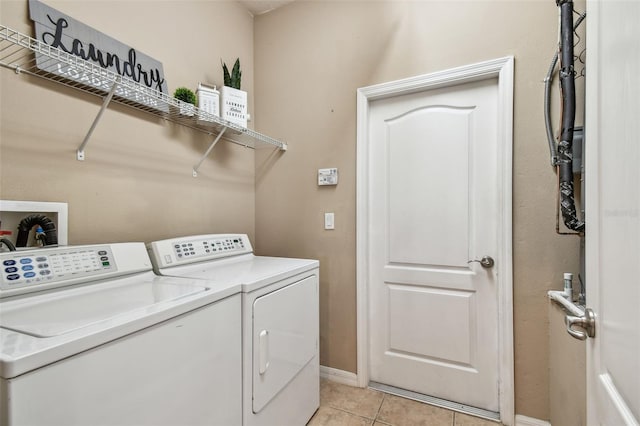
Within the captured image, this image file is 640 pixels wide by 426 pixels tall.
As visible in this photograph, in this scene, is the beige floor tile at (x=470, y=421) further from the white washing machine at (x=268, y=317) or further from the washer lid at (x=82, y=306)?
the washer lid at (x=82, y=306)

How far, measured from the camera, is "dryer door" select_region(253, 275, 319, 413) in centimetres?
128

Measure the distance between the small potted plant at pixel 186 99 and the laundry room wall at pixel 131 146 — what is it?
0.70 feet

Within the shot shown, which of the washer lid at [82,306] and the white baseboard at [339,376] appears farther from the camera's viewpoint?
the white baseboard at [339,376]

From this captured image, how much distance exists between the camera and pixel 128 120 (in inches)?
61.5

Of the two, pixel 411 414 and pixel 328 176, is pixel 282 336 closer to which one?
pixel 411 414

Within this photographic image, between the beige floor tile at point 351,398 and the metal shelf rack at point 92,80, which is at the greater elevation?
the metal shelf rack at point 92,80

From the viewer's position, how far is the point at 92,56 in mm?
1380

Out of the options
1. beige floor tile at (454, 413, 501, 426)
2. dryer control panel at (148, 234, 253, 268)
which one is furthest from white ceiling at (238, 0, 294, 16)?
beige floor tile at (454, 413, 501, 426)

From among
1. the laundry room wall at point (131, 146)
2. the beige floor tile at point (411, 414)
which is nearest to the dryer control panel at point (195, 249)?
the laundry room wall at point (131, 146)

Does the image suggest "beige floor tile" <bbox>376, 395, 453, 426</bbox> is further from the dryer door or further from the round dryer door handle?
the round dryer door handle

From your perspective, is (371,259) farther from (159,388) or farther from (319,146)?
(159,388)

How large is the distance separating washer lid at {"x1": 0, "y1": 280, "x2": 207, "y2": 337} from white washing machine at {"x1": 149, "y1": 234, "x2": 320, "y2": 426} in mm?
188

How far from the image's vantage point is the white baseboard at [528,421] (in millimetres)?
1632

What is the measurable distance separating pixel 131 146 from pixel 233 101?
65cm
